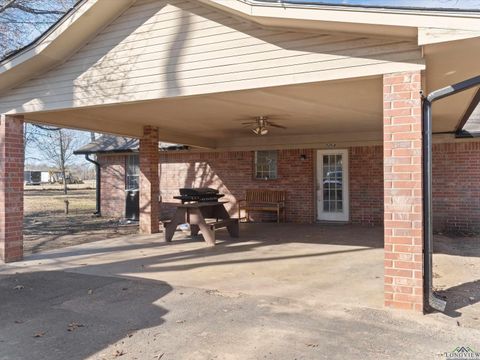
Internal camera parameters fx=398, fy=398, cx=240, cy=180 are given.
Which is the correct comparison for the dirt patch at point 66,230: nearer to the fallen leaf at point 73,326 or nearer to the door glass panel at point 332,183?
the fallen leaf at point 73,326

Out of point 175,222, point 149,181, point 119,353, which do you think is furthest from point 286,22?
point 149,181

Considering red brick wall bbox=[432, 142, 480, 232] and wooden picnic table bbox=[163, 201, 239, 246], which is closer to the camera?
wooden picnic table bbox=[163, 201, 239, 246]

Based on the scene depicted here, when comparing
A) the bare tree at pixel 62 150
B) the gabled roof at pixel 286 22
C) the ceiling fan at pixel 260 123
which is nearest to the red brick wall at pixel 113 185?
the ceiling fan at pixel 260 123

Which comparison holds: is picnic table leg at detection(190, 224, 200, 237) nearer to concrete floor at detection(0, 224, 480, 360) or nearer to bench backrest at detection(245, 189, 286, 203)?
concrete floor at detection(0, 224, 480, 360)

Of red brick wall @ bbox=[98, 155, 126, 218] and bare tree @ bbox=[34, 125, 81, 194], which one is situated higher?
bare tree @ bbox=[34, 125, 81, 194]

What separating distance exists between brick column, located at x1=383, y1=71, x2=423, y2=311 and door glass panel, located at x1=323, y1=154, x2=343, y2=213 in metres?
8.27

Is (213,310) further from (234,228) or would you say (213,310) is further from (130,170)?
(130,170)

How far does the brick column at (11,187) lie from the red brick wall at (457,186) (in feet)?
33.5

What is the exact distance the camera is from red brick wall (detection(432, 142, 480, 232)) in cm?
1073

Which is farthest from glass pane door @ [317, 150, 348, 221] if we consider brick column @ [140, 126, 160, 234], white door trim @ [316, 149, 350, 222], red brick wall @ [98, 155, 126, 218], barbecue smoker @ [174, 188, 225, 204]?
red brick wall @ [98, 155, 126, 218]

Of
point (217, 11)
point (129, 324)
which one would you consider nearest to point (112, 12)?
point (217, 11)

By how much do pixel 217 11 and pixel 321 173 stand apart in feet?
27.1

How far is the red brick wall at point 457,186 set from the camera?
1073 cm

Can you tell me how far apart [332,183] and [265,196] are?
2247 millimetres
